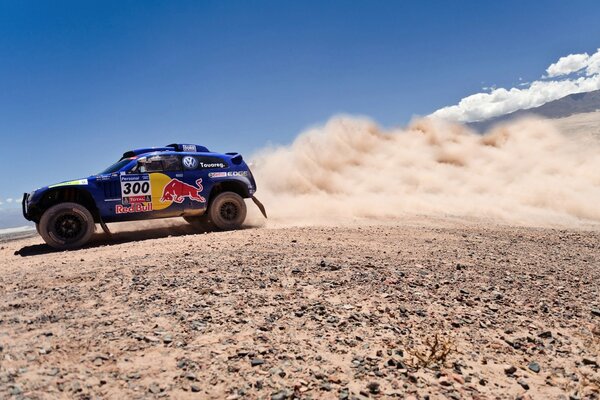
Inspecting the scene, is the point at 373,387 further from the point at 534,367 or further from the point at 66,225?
the point at 66,225

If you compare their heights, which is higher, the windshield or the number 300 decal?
the windshield

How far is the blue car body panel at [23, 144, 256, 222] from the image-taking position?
805cm

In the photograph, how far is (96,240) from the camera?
8984 mm

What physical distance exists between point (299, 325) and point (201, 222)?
767 centimetres

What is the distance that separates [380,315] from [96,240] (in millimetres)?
7567

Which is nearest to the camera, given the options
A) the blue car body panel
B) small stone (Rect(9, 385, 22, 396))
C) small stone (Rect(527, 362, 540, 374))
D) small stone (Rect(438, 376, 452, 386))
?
small stone (Rect(9, 385, 22, 396))

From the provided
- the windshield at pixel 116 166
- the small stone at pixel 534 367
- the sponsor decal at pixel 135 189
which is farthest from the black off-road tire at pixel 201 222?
the small stone at pixel 534 367

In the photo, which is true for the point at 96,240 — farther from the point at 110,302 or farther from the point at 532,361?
the point at 532,361

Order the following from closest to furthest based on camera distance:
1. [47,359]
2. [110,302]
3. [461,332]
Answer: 1. [47,359]
2. [461,332]
3. [110,302]

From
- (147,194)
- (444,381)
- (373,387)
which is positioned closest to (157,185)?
(147,194)

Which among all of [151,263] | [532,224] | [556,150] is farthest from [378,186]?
[151,263]

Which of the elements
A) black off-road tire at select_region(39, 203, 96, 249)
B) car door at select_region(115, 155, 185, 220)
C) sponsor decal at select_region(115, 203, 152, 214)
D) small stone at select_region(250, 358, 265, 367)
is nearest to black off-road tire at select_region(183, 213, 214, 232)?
car door at select_region(115, 155, 185, 220)

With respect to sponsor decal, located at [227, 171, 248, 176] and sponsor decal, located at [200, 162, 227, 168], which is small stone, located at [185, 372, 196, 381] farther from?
sponsor decal, located at [227, 171, 248, 176]

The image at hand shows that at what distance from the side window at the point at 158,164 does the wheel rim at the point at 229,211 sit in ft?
4.68
